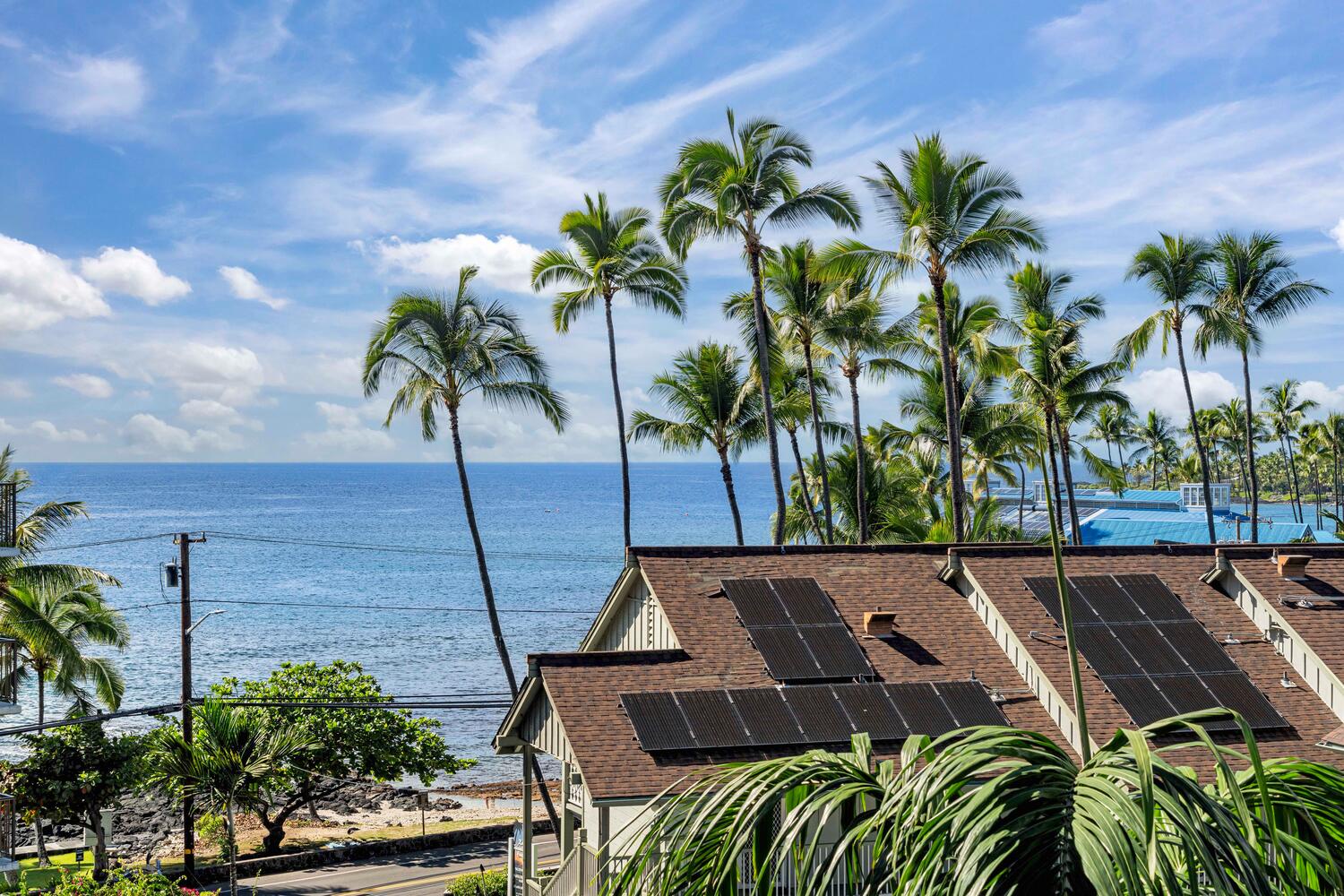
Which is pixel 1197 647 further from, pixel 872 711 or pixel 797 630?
pixel 797 630

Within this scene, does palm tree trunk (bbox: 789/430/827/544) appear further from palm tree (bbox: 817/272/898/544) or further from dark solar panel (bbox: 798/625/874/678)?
dark solar panel (bbox: 798/625/874/678)

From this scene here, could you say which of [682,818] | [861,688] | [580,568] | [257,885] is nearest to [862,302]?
[861,688]

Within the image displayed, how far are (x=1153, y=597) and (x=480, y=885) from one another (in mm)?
16673

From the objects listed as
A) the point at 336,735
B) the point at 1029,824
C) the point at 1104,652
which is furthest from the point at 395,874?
the point at 1029,824

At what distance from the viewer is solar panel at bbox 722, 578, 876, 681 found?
18.2 m

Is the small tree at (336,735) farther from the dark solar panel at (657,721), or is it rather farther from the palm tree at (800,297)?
the dark solar panel at (657,721)

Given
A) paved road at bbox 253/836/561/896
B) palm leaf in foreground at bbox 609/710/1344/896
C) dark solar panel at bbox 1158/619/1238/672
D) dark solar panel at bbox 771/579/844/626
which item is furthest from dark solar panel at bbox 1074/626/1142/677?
paved road at bbox 253/836/561/896

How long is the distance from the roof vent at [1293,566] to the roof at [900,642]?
1011 millimetres

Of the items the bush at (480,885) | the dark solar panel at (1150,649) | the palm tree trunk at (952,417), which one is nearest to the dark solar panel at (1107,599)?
the dark solar panel at (1150,649)

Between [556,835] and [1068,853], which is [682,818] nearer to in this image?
[1068,853]

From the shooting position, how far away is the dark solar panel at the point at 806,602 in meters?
19.4

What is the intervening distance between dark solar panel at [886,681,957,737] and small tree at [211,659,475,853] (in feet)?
77.1

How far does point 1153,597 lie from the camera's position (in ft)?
67.5

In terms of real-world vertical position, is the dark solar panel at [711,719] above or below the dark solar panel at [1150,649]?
below
